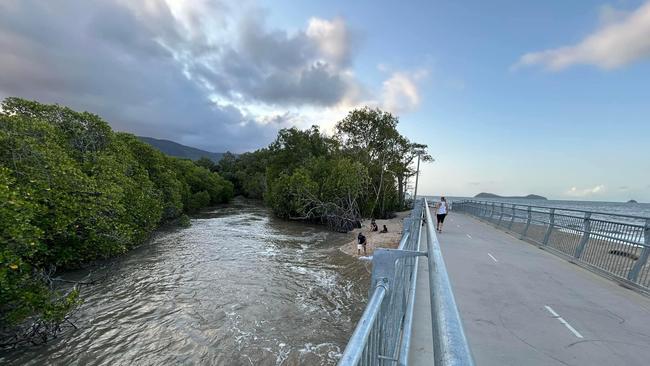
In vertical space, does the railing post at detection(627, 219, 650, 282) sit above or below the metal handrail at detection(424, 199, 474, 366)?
below

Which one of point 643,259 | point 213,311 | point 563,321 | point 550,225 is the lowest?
point 213,311

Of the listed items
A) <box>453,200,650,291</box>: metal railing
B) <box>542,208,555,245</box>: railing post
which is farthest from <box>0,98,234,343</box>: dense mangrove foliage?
<box>542,208,555,245</box>: railing post

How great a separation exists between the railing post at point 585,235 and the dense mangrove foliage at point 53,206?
587 inches

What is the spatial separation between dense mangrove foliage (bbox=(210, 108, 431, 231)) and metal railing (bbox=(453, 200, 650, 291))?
2064 centimetres

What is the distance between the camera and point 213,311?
10.7 metres

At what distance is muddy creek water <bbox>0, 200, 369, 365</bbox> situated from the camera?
8.16m

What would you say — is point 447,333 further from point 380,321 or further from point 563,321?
point 563,321

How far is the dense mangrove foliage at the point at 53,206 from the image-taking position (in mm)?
7516

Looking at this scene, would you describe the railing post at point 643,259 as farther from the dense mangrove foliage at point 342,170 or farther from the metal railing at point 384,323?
the dense mangrove foliage at point 342,170

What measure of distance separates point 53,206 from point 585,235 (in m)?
18.2

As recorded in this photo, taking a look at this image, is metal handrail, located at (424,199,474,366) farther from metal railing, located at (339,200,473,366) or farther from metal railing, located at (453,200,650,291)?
metal railing, located at (453,200,650,291)

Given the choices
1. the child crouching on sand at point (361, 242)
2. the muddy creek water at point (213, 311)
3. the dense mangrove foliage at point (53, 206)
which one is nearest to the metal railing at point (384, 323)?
the muddy creek water at point (213, 311)

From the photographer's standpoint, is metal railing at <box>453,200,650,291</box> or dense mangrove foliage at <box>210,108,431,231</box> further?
dense mangrove foliage at <box>210,108,431,231</box>

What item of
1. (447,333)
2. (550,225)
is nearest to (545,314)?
(447,333)
